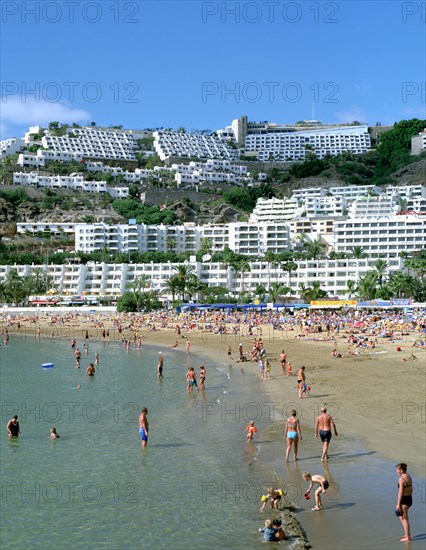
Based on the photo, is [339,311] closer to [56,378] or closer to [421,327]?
[421,327]

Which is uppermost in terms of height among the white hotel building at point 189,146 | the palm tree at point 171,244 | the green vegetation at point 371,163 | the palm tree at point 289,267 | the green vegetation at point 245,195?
the white hotel building at point 189,146

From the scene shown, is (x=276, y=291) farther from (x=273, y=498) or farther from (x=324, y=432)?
(x=273, y=498)

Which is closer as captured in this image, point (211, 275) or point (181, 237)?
point (211, 275)

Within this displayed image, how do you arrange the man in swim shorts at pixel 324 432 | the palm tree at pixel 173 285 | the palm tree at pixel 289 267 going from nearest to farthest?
1. the man in swim shorts at pixel 324 432
2. the palm tree at pixel 173 285
3. the palm tree at pixel 289 267

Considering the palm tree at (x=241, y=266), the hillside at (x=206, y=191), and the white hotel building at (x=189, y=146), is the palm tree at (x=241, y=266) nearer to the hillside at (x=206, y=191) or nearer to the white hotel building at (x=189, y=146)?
the hillside at (x=206, y=191)

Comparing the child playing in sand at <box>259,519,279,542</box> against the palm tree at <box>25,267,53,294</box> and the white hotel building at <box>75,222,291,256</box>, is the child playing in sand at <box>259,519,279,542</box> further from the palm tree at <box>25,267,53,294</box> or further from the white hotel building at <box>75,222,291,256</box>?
the white hotel building at <box>75,222,291,256</box>

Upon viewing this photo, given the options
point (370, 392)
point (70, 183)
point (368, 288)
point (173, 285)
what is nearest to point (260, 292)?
point (173, 285)

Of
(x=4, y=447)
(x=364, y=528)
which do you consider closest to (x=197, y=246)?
(x=4, y=447)

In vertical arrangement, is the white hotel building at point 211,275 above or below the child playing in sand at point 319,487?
above

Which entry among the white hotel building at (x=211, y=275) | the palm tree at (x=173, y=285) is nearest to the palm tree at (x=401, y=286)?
the white hotel building at (x=211, y=275)

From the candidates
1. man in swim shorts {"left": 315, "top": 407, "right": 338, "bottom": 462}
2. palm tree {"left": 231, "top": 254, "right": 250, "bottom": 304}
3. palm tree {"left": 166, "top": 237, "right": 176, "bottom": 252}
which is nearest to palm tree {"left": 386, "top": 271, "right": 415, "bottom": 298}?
palm tree {"left": 231, "top": 254, "right": 250, "bottom": 304}
